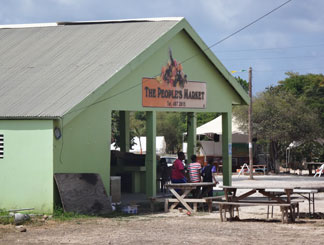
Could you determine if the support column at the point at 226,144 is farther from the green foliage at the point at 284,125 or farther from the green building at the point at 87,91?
the green foliage at the point at 284,125

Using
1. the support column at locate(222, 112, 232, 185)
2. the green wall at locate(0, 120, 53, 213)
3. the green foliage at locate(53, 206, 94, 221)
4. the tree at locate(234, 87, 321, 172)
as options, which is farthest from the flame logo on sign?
the tree at locate(234, 87, 321, 172)

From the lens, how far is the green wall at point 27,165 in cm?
1812

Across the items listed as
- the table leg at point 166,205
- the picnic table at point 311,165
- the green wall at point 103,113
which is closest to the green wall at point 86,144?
the green wall at point 103,113

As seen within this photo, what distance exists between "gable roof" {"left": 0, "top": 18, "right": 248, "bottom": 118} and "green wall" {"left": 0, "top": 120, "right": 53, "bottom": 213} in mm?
A: 369

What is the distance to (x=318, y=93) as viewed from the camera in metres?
68.4

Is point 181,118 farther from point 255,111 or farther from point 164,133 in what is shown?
point 255,111

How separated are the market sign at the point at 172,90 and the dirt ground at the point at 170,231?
4038mm

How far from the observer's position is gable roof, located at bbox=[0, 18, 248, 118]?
18962 millimetres

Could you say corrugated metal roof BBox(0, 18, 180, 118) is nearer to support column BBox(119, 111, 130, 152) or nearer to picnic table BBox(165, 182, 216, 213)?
picnic table BBox(165, 182, 216, 213)

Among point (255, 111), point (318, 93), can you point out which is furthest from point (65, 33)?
point (318, 93)

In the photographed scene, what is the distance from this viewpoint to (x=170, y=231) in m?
15.4

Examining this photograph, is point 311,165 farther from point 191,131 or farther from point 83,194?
point 83,194

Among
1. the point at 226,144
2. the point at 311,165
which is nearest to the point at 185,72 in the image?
the point at 226,144

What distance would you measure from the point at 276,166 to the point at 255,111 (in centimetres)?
391
